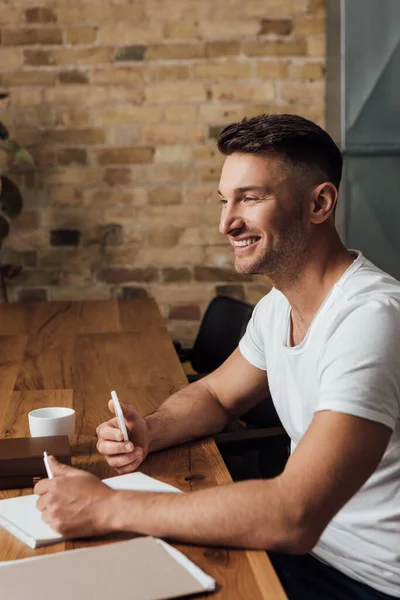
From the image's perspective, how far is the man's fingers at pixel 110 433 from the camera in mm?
1541

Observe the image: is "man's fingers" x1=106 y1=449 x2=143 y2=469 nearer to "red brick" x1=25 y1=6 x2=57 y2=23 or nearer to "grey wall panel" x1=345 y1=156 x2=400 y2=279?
"grey wall panel" x1=345 y1=156 x2=400 y2=279

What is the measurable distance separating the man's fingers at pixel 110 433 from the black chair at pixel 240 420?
1.27ft

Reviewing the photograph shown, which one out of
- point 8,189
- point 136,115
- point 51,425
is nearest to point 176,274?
point 136,115

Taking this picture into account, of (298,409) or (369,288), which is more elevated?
(369,288)

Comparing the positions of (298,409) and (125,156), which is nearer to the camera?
(298,409)

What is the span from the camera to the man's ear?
157 centimetres

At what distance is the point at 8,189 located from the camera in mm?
3910

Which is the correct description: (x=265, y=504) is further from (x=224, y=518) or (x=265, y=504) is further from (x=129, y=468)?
(x=129, y=468)

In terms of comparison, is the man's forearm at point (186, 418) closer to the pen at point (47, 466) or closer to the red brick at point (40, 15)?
the pen at point (47, 466)

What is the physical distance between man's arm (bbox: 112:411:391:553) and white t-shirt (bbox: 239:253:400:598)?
→ 4 centimetres

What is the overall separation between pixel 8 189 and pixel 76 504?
9.49 ft

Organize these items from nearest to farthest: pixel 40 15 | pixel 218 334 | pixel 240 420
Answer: pixel 240 420, pixel 218 334, pixel 40 15

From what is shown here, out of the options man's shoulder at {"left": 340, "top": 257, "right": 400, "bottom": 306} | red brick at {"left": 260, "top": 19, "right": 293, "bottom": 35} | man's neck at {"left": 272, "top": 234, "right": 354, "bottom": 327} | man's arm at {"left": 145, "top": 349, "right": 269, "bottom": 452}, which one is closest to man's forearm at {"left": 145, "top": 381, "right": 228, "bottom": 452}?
man's arm at {"left": 145, "top": 349, "right": 269, "bottom": 452}

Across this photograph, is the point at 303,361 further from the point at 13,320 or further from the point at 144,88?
the point at 144,88
